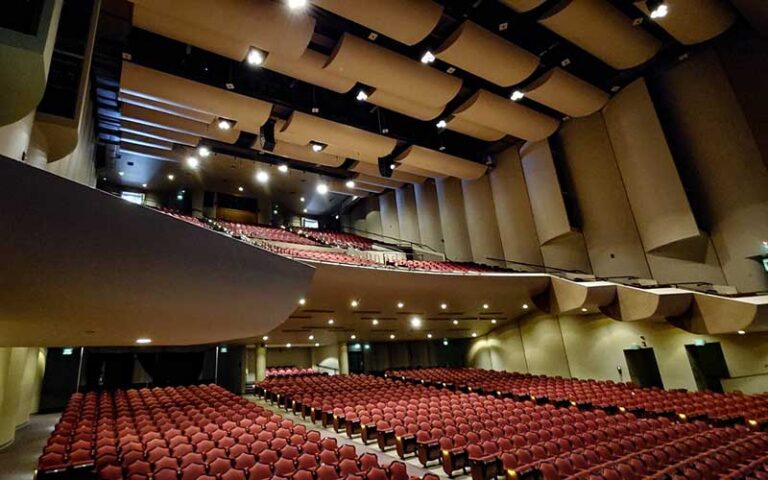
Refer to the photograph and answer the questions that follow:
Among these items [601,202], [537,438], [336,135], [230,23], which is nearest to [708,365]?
[601,202]

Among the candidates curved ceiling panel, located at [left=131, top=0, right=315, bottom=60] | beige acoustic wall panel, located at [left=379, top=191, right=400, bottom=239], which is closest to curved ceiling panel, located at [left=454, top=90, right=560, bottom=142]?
curved ceiling panel, located at [left=131, top=0, right=315, bottom=60]

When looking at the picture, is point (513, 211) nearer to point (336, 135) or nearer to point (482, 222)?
point (482, 222)

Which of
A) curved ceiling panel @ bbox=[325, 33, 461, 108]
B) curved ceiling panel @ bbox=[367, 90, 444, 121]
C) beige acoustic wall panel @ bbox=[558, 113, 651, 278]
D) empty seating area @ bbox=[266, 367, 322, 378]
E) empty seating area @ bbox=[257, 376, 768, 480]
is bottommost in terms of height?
empty seating area @ bbox=[257, 376, 768, 480]

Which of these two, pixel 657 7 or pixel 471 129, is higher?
pixel 471 129

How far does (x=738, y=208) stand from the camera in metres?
9.71

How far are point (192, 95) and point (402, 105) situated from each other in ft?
17.0

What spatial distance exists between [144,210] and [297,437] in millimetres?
4431

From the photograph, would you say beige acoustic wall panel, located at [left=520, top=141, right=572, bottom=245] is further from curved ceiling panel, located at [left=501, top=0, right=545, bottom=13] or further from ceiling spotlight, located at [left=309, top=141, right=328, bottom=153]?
ceiling spotlight, located at [left=309, top=141, right=328, bottom=153]

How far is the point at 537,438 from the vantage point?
596 centimetres

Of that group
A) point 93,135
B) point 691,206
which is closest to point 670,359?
point 691,206

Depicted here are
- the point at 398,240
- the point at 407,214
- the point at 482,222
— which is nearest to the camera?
the point at 482,222

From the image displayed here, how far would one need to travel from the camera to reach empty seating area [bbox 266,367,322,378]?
15.4 meters

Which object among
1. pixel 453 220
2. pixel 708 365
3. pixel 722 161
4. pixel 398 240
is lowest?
pixel 708 365

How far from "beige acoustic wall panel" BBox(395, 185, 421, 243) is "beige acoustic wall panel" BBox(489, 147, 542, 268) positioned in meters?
4.29
